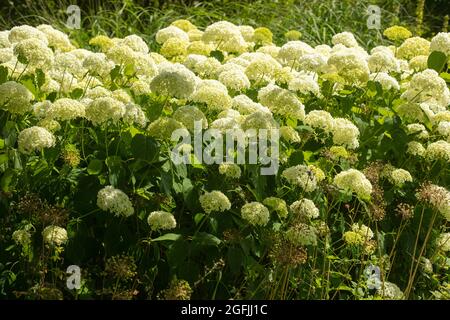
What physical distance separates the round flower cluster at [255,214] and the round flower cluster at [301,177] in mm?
194

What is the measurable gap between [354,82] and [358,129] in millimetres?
379

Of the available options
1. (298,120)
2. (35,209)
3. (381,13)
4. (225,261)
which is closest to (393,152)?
(298,120)

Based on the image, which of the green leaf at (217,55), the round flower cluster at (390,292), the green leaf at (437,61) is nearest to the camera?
the round flower cluster at (390,292)

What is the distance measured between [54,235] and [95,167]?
1.21 feet

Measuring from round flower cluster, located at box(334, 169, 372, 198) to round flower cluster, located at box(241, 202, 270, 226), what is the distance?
1.22 ft

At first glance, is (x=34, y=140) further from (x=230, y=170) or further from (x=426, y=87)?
(x=426, y=87)

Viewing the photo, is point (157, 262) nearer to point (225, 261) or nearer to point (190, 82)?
point (225, 261)

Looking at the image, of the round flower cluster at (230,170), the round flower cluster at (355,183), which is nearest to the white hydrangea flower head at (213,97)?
the round flower cluster at (230,170)

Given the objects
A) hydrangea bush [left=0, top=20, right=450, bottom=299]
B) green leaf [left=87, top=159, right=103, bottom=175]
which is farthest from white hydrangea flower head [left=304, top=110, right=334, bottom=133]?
green leaf [left=87, top=159, right=103, bottom=175]

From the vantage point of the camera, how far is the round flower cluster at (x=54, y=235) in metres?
3.02

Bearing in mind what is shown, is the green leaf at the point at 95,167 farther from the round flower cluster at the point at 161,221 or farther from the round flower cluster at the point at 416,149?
the round flower cluster at the point at 416,149

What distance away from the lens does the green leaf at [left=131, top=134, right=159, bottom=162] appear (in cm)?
326

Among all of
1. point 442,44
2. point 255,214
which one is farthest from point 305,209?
point 442,44

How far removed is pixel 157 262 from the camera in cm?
335
